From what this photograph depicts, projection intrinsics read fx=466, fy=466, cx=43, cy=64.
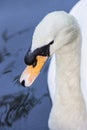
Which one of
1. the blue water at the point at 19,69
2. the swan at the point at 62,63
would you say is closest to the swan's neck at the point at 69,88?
the swan at the point at 62,63

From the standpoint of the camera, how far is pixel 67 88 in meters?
1.27

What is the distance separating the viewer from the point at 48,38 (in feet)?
3.62

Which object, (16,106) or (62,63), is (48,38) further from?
(16,106)

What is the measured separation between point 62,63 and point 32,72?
9cm

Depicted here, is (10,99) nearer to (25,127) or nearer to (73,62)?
(25,127)

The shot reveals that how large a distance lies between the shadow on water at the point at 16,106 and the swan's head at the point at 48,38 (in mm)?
389

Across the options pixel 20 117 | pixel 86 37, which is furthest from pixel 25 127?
pixel 86 37

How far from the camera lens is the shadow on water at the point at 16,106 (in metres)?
1.52

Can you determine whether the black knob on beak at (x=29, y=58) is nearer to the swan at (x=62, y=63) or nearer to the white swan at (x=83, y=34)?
the swan at (x=62, y=63)

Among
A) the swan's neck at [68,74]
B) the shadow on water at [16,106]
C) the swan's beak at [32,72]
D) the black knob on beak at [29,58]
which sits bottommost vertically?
the shadow on water at [16,106]

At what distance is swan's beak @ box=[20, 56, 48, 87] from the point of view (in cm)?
115

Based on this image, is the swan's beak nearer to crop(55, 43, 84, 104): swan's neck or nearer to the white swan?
crop(55, 43, 84, 104): swan's neck

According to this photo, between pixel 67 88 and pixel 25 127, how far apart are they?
0.93 ft

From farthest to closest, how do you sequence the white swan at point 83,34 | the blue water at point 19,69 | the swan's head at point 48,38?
the blue water at point 19,69
the white swan at point 83,34
the swan's head at point 48,38
